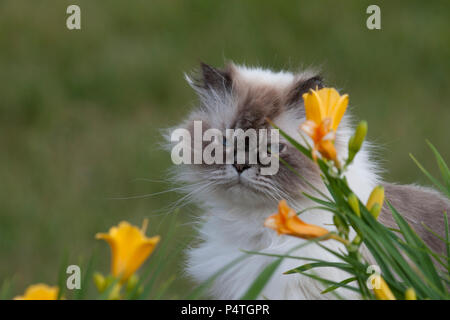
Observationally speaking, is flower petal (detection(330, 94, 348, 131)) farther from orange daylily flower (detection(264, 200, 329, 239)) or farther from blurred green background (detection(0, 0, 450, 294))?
blurred green background (detection(0, 0, 450, 294))

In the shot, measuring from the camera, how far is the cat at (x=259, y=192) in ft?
5.83

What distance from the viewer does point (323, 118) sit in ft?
3.74

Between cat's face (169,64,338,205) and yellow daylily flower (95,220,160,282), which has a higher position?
cat's face (169,64,338,205)

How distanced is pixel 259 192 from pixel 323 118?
0.67 m

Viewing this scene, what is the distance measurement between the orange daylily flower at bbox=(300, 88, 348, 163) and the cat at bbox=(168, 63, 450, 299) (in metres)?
0.46

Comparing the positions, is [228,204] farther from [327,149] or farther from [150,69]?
[150,69]

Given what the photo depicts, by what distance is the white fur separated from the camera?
5.83 feet

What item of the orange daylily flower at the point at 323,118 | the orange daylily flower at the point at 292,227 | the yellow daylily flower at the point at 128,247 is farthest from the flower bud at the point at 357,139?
the yellow daylily flower at the point at 128,247

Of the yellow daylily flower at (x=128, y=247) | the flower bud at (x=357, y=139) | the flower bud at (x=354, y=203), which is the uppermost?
the flower bud at (x=357, y=139)

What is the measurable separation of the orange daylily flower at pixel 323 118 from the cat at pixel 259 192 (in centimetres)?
46

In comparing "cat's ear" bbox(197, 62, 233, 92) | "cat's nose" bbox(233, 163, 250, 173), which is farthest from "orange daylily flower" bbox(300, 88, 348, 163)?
"cat's ear" bbox(197, 62, 233, 92)

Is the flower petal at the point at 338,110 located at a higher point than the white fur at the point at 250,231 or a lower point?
higher

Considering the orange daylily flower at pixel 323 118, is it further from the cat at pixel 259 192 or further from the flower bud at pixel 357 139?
the cat at pixel 259 192

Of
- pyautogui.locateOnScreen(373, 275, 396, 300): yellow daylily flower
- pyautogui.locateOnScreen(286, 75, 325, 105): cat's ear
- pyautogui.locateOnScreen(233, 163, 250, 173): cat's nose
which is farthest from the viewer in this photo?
pyautogui.locateOnScreen(286, 75, 325, 105): cat's ear
